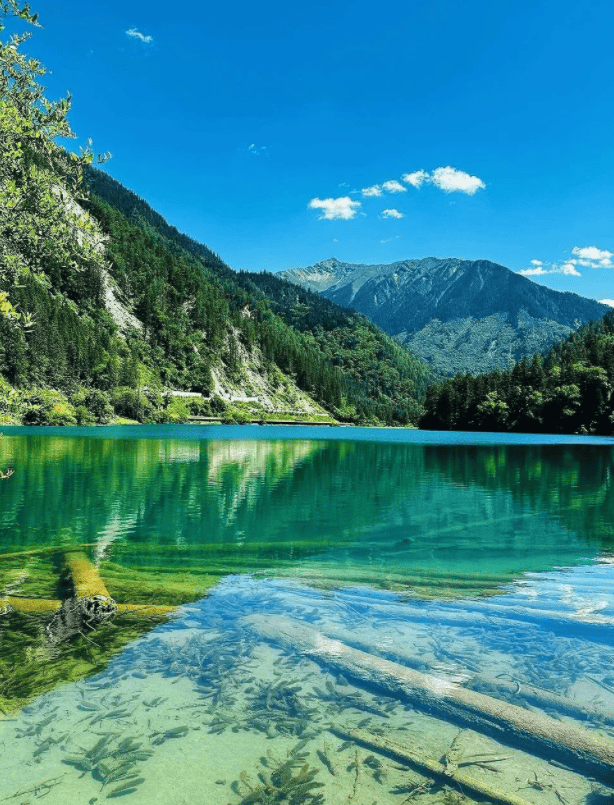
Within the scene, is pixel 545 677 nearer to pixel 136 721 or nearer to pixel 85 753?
pixel 136 721

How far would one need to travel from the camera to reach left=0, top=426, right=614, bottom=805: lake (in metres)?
6.73

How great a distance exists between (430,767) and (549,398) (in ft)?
609

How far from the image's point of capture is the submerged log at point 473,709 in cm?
699

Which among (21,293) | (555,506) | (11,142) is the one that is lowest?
(555,506)

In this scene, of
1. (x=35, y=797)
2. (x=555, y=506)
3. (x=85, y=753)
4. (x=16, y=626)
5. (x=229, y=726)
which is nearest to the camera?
(x=35, y=797)

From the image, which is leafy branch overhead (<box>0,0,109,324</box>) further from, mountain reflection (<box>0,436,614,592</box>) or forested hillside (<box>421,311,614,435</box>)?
forested hillside (<box>421,311,614,435</box>)

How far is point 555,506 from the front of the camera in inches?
1314

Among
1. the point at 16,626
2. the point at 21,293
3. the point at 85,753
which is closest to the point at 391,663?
the point at 85,753

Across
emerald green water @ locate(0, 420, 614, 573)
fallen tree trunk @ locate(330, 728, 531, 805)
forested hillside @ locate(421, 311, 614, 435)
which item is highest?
forested hillside @ locate(421, 311, 614, 435)

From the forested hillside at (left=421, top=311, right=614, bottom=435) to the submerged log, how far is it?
176525mm

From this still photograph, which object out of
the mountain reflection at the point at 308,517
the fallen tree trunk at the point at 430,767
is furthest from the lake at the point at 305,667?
the mountain reflection at the point at 308,517

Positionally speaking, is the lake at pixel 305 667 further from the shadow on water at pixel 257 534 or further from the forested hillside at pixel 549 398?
the forested hillside at pixel 549 398

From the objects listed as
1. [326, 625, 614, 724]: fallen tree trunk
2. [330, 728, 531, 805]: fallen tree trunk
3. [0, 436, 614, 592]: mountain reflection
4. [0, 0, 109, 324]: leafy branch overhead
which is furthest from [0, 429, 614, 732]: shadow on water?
[0, 0, 109, 324]: leafy branch overhead

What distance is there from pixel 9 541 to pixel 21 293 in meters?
188
